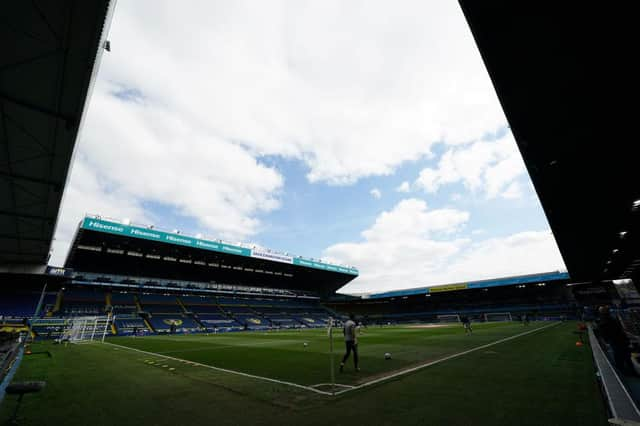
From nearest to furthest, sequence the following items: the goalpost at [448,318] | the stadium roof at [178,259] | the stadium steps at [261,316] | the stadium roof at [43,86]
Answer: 1. the stadium roof at [43,86]
2. the stadium roof at [178,259]
3. the stadium steps at [261,316]
4. the goalpost at [448,318]

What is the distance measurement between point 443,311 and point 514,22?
232ft

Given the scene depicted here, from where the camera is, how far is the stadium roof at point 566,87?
4938mm

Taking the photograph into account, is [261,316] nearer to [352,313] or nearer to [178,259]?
[178,259]

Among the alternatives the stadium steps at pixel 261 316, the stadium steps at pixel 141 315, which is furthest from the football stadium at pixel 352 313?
the stadium steps at pixel 261 316

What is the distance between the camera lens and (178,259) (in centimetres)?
4866

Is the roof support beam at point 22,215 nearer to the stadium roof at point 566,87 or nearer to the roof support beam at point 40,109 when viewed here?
the roof support beam at point 40,109

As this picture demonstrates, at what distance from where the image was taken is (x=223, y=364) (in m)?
10.8

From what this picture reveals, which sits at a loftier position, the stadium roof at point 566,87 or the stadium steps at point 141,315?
the stadium roof at point 566,87

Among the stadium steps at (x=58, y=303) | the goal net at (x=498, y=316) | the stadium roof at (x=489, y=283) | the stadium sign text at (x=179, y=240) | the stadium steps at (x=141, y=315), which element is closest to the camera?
the stadium sign text at (x=179, y=240)

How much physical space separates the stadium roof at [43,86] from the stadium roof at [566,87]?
745cm

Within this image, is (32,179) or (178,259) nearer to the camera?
(32,179)

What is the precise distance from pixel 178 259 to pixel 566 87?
175ft

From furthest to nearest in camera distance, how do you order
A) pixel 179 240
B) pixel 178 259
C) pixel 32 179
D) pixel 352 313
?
pixel 178 259 → pixel 179 240 → pixel 32 179 → pixel 352 313

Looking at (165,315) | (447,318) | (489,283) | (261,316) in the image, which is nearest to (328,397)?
(165,315)
